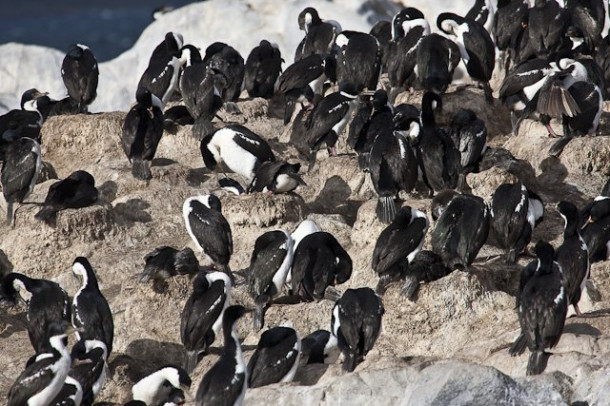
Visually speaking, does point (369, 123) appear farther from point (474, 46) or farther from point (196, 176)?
point (474, 46)

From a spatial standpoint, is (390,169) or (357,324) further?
(390,169)

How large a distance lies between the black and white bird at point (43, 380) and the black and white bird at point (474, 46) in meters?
9.32

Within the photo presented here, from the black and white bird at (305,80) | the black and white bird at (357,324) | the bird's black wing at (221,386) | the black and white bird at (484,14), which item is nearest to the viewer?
the bird's black wing at (221,386)

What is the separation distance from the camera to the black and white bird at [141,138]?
2125 cm

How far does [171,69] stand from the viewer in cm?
2416

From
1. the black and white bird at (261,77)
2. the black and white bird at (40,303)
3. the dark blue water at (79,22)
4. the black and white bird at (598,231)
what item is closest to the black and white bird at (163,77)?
the black and white bird at (261,77)

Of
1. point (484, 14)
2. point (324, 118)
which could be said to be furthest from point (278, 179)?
point (484, 14)

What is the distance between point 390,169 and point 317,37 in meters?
7.26

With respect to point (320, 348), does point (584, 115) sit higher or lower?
higher

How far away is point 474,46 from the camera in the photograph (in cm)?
2391

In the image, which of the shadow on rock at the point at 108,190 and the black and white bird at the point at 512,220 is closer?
the black and white bird at the point at 512,220

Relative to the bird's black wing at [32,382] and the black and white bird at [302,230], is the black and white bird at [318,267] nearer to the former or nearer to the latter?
the black and white bird at [302,230]

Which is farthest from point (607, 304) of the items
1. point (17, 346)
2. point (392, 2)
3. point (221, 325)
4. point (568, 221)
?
point (392, 2)

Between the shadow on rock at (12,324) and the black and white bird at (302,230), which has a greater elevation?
the black and white bird at (302,230)
